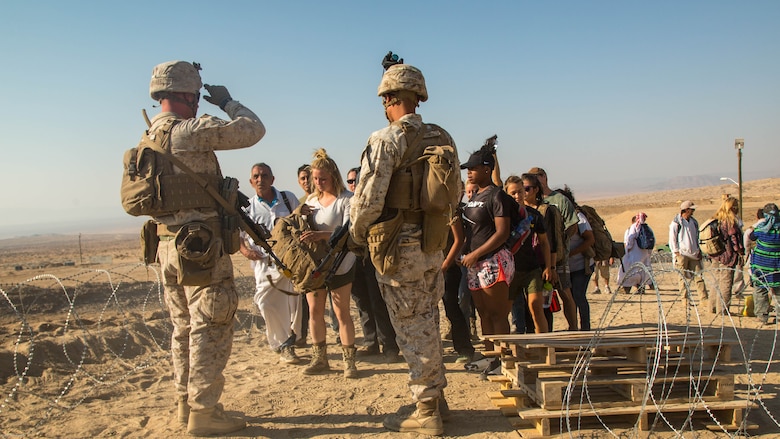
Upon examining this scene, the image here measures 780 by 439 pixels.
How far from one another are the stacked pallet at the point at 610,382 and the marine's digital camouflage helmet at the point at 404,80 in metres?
2.05

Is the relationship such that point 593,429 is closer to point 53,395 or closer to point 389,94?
point 389,94

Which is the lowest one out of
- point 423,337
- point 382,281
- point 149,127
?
point 423,337

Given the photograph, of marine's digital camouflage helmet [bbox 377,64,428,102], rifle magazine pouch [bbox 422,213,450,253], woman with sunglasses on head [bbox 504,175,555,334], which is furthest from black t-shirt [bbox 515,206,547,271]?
marine's digital camouflage helmet [bbox 377,64,428,102]

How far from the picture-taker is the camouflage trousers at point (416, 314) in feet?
12.7

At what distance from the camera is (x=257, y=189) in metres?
6.31

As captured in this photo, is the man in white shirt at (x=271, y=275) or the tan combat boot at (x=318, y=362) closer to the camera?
the tan combat boot at (x=318, y=362)

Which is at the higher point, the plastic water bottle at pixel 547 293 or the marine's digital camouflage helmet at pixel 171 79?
the marine's digital camouflage helmet at pixel 171 79

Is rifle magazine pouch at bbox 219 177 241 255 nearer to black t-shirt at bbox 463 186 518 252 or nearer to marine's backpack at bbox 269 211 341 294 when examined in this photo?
marine's backpack at bbox 269 211 341 294

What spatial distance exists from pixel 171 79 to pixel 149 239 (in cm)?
120

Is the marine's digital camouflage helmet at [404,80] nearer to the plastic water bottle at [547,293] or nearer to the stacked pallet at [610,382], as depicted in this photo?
the stacked pallet at [610,382]

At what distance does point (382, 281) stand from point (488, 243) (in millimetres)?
1269

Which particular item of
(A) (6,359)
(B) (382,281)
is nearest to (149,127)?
(B) (382,281)

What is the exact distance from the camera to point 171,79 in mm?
4098

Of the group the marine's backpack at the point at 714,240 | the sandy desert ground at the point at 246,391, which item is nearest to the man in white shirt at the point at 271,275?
the sandy desert ground at the point at 246,391
